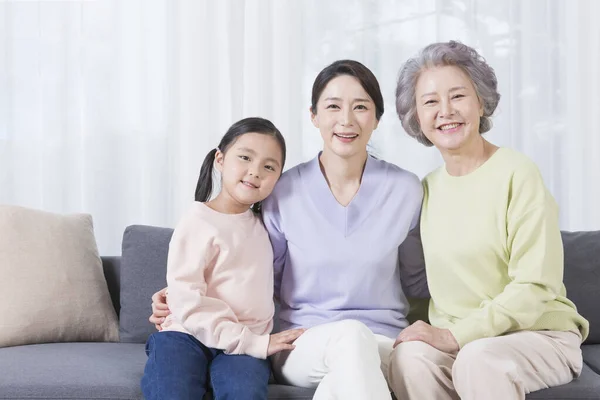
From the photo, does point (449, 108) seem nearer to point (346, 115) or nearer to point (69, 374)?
point (346, 115)

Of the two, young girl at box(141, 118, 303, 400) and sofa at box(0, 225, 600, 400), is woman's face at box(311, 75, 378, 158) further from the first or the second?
sofa at box(0, 225, 600, 400)

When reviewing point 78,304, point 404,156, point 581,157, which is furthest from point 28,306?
point 581,157

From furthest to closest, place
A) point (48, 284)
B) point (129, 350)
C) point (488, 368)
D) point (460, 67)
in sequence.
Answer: point (48, 284), point (129, 350), point (460, 67), point (488, 368)

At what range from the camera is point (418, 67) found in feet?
7.00

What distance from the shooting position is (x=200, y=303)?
195cm

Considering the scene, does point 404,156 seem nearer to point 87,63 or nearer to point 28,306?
point 87,63

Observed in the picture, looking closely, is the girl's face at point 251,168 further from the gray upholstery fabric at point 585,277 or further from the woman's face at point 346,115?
the gray upholstery fabric at point 585,277

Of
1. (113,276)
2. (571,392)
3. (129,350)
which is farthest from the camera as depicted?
(113,276)

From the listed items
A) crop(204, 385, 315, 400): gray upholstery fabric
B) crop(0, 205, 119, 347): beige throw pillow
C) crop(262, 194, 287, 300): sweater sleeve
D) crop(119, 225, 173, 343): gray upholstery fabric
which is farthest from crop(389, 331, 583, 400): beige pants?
crop(0, 205, 119, 347): beige throw pillow

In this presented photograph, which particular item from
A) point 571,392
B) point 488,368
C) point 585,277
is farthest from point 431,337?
point 585,277

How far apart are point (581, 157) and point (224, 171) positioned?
1760mm

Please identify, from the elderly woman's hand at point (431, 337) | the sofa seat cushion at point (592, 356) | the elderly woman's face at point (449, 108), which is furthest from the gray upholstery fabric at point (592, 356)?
the elderly woman's face at point (449, 108)

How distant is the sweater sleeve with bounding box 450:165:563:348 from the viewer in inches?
73.3

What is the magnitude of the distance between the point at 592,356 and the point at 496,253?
54cm
